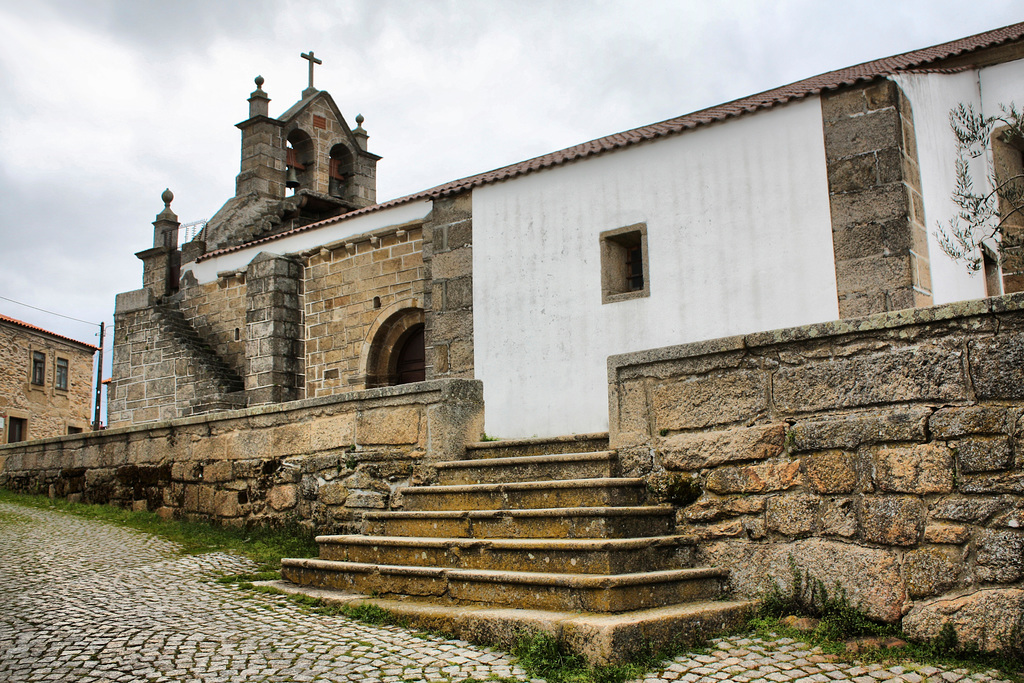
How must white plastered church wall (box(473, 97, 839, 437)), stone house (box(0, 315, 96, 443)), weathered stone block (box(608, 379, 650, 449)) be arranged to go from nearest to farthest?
weathered stone block (box(608, 379, 650, 449)), white plastered church wall (box(473, 97, 839, 437)), stone house (box(0, 315, 96, 443))

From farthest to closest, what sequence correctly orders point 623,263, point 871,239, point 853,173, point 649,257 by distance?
1. point 623,263
2. point 649,257
3. point 853,173
4. point 871,239

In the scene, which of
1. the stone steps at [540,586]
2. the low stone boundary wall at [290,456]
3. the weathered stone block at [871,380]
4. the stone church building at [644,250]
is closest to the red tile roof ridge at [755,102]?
the stone church building at [644,250]

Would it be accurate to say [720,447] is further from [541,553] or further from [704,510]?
[541,553]

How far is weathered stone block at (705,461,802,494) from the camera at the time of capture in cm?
459

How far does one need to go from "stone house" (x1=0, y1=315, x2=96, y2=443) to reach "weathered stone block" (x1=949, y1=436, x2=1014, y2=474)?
1217 inches

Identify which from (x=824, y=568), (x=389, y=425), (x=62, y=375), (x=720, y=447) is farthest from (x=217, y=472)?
(x=62, y=375)

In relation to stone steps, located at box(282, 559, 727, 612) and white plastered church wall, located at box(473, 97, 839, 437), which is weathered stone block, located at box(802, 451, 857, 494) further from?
white plastered church wall, located at box(473, 97, 839, 437)

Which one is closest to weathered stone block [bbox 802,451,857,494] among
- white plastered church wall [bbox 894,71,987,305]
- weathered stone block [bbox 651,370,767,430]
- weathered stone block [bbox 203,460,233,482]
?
weathered stone block [bbox 651,370,767,430]

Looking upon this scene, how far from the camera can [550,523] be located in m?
4.93

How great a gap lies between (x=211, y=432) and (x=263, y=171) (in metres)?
10.8

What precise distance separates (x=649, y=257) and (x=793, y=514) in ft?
16.8

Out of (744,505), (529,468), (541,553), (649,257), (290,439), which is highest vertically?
(649,257)

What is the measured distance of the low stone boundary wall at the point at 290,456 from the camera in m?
6.35

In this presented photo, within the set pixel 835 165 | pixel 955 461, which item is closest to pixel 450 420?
pixel 955 461
